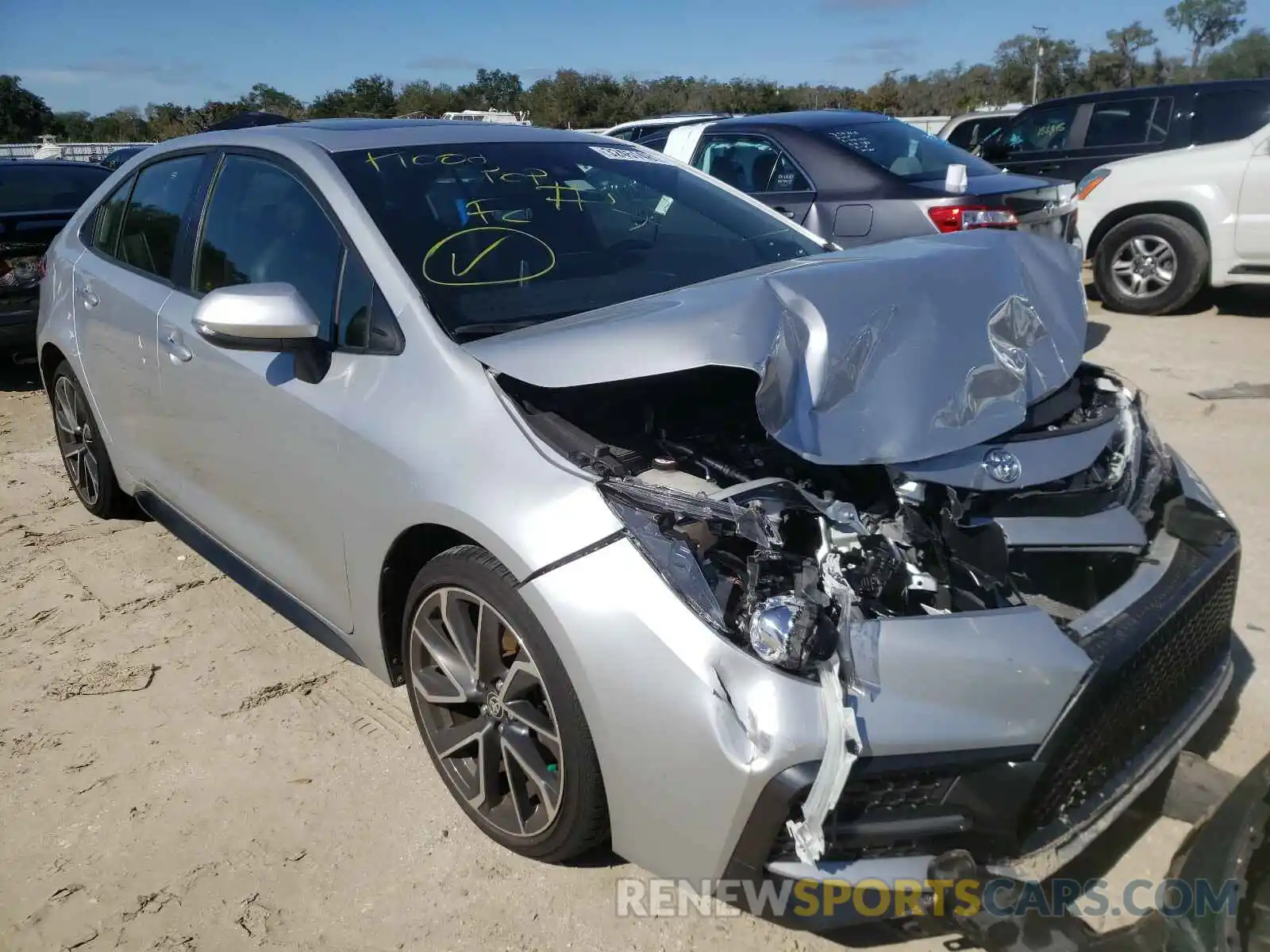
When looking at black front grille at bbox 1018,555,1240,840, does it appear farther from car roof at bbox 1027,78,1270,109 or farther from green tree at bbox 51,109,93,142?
green tree at bbox 51,109,93,142

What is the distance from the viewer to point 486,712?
2426 mm

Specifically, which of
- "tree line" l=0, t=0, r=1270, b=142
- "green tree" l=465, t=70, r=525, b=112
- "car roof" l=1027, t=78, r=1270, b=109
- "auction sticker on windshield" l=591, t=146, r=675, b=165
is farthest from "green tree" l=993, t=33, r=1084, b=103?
"auction sticker on windshield" l=591, t=146, r=675, b=165

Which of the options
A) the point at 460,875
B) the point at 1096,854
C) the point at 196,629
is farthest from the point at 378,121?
the point at 1096,854

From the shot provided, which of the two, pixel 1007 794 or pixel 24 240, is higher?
pixel 24 240

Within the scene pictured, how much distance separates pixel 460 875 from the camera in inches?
95.3

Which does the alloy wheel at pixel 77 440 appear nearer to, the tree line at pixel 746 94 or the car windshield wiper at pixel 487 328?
the car windshield wiper at pixel 487 328

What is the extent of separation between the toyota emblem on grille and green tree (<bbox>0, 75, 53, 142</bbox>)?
5610 centimetres

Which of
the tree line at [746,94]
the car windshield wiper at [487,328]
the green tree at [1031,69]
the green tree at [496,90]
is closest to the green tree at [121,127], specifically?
the tree line at [746,94]

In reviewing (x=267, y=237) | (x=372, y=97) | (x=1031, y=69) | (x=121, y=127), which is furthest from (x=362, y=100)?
(x=267, y=237)

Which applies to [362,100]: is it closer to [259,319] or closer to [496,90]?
[496,90]

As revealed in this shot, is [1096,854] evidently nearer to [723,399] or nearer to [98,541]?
[723,399]

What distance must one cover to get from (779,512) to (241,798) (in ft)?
5.79

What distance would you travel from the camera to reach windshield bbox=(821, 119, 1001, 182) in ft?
22.1

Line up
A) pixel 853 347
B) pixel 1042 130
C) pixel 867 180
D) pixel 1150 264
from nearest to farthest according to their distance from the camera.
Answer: pixel 853 347, pixel 867 180, pixel 1150 264, pixel 1042 130
